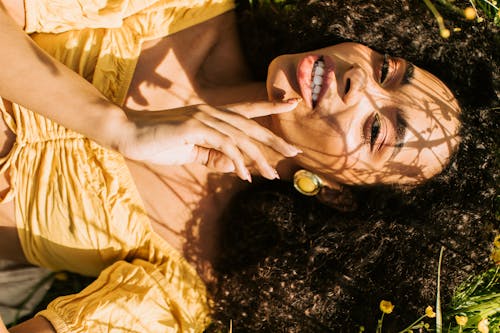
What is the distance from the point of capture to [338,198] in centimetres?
243

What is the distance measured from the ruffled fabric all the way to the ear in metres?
0.72

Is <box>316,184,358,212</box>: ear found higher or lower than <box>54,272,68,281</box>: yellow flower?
higher

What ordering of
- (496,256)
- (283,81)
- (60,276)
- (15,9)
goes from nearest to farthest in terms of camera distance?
(283,81), (15,9), (496,256), (60,276)

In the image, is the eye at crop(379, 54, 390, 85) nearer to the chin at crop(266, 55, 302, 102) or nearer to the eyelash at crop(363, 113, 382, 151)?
the eyelash at crop(363, 113, 382, 151)

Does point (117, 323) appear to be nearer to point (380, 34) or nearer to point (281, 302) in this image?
point (281, 302)

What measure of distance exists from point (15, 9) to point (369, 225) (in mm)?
1785

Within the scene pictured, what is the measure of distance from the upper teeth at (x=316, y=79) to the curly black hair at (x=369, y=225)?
0.46 metres

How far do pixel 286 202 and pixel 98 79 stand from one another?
102 centimetres

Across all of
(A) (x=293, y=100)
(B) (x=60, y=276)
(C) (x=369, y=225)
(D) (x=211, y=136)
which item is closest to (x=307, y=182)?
(C) (x=369, y=225)

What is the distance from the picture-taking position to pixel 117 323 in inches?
87.4

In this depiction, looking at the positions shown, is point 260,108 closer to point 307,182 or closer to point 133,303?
point 307,182

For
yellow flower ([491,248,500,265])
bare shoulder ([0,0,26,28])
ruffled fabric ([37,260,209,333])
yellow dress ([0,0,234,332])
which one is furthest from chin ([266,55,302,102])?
yellow flower ([491,248,500,265])

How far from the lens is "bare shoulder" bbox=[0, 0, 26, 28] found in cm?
220

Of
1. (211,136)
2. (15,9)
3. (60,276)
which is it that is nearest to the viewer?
(211,136)
